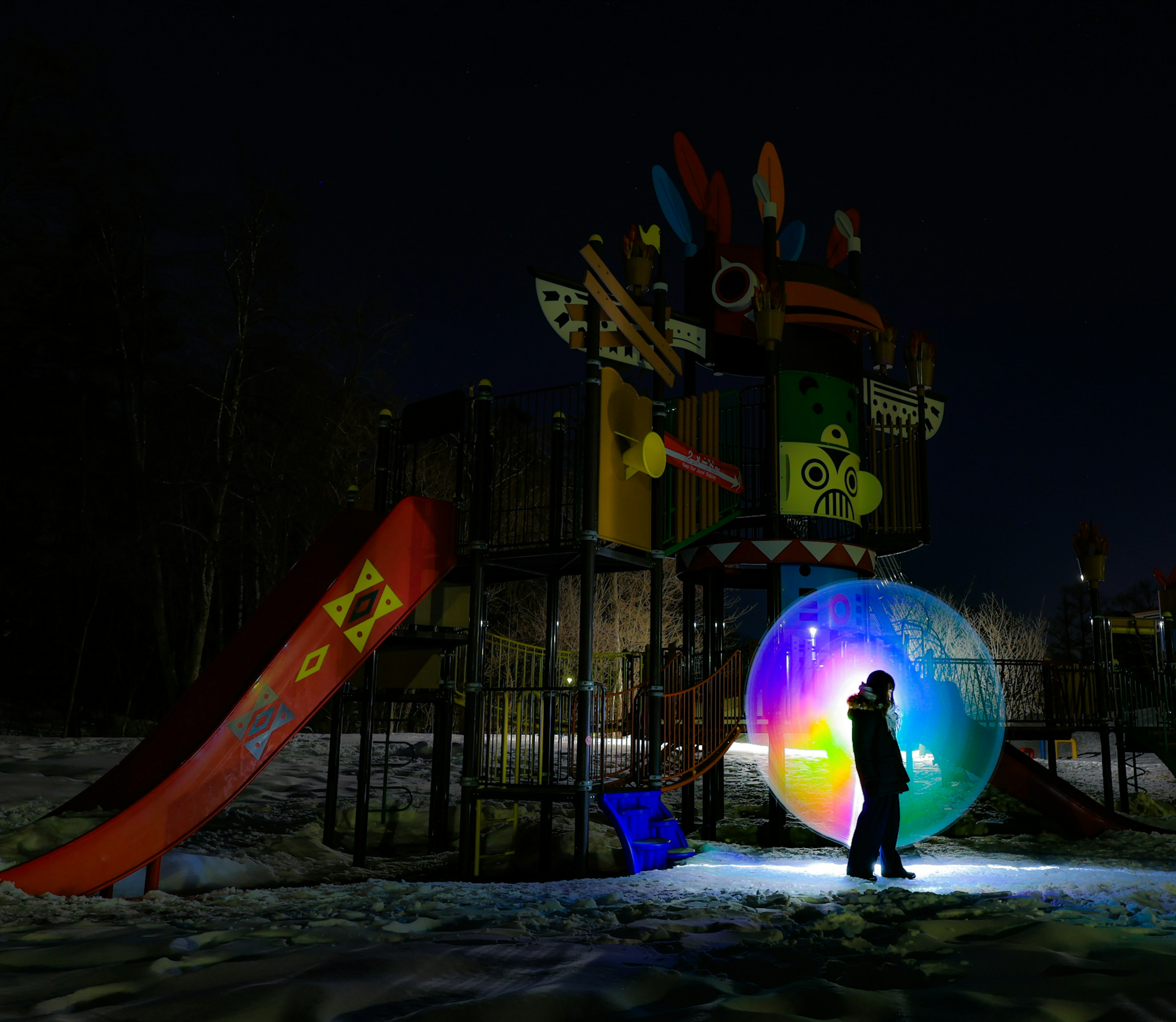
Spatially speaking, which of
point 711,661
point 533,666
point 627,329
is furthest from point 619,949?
point 533,666

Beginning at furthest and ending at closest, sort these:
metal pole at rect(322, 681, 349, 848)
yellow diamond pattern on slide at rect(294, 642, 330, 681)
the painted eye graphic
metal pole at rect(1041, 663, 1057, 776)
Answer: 1. metal pole at rect(1041, 663, 1057, 776)
2. the painted eye graphic
3. metal pole at rect(322, 681, 349, 848)
4. yellow diamond pattern on slide at rect(294, 642, 330, 681)

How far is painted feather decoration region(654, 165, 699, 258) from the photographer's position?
1714 centimetres

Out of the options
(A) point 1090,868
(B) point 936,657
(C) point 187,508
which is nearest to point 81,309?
(C) point 187,508

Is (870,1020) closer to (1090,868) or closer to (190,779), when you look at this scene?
(190,779)

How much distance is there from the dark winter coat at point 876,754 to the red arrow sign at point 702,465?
397cm

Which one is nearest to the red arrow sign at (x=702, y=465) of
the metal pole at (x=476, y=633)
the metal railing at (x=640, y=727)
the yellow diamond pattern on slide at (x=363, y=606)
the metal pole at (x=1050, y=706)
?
the metal pole at (x=476, y=633)

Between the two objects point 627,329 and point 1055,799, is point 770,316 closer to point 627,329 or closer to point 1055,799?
point 627,329

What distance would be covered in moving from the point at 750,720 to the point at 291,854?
229 inches

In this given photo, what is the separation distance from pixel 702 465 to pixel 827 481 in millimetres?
3818

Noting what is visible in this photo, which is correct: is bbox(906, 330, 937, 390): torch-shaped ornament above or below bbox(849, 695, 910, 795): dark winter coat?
above

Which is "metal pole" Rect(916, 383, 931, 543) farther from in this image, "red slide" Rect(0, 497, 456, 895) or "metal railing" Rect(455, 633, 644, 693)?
"red slide" Rect(0, 497, 456, 895)

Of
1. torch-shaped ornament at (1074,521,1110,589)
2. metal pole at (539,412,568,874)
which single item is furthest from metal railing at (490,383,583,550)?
torch-shaped ornament at (1074,521,1110,589)

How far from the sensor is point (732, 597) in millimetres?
39281

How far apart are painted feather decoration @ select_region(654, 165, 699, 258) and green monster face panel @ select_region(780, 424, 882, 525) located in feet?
14.1
